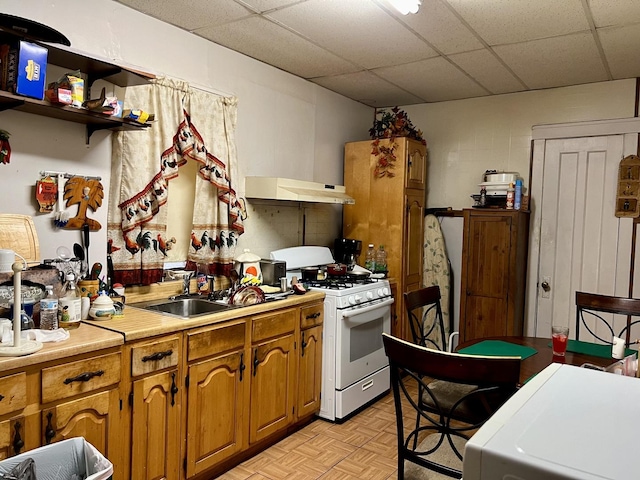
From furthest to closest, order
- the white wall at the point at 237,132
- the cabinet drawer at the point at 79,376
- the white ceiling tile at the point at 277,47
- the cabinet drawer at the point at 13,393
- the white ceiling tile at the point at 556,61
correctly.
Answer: the white ceiling tile at the point at 556,61 → the white ceiling tile at the point at 277,47 → the white wall at the point at 237,132 → the cabinet drawer at the point at 79,376 → the cabinet drawer at the point at 13,393

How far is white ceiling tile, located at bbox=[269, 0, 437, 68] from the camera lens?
8.54 ft

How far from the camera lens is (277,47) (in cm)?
322

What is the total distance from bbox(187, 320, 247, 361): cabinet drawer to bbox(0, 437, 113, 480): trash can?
0.70m

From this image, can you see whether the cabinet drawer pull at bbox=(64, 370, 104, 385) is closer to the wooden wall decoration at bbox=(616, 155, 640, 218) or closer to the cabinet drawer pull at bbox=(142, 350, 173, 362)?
the cabinet drawer pull at bbox=(142, 350, 173, 362)

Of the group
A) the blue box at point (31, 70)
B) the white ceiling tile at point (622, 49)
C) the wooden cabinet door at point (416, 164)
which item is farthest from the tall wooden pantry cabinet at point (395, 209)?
the blue box at point (31, 70)

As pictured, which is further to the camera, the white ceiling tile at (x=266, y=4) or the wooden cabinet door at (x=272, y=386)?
the wooden cabinet door at (x=272, y=386)

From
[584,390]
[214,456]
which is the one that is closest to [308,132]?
[214,456]

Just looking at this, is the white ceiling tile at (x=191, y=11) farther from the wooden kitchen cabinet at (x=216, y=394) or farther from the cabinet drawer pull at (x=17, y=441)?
the cabinet drawer pull at (x=17, y=441)

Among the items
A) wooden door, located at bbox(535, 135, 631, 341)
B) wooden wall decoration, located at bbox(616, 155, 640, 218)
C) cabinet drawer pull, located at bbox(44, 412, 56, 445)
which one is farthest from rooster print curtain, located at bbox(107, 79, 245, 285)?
wooden wall decoration, located at bbox(616, 155, 640, 218)

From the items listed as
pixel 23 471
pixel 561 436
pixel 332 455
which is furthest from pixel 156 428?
pixel 561 436

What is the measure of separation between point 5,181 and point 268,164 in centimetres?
184

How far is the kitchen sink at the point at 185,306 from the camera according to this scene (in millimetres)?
2717

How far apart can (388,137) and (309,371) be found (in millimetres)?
2127

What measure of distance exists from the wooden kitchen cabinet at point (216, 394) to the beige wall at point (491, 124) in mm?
2731
